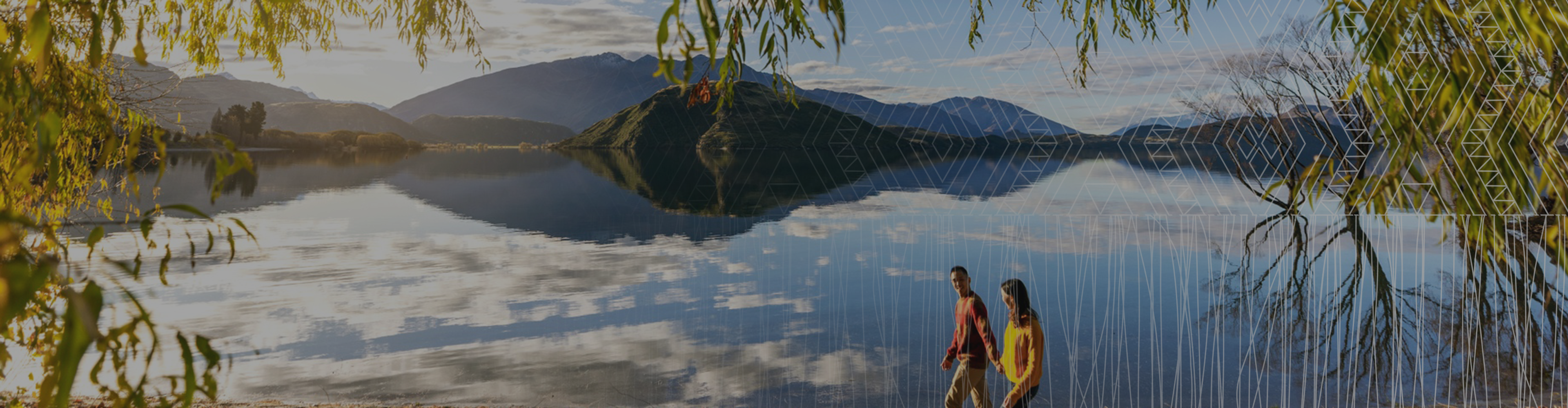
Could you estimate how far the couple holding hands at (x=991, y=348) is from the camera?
3682mm

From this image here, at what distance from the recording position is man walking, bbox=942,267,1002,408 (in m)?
3.84

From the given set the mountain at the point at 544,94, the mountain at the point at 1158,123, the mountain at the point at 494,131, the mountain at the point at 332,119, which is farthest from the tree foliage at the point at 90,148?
the mountain at the point at 544,94

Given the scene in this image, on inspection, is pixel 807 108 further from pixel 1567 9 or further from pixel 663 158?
pixel 1567 9

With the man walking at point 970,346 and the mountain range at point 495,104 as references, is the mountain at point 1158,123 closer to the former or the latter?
the man walking at point 970,346

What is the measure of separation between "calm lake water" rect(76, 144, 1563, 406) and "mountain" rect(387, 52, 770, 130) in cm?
12124

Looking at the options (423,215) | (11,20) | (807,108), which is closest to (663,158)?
(807,108)

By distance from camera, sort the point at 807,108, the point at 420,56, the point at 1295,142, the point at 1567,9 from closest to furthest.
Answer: the point at 1567,9
the point at 420,56
the point at 1295,142
the point at 807,108

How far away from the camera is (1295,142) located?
10969mm

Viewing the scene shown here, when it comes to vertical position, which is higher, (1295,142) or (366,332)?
(1295,142)

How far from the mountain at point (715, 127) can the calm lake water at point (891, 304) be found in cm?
1355

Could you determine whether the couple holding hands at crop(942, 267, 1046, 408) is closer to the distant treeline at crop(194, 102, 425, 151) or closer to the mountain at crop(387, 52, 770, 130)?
the distant treeline at crop(194, 102, 425, 151)

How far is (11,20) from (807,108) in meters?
38.0

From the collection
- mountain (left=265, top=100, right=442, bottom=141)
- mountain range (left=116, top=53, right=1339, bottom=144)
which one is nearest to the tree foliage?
mountain range (left=116, top=53, right=1339, bottom=144)

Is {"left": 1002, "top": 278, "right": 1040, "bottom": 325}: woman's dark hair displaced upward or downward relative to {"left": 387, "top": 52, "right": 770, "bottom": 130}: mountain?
downward
